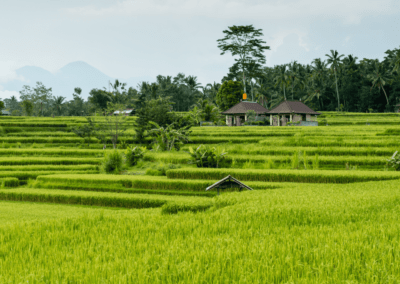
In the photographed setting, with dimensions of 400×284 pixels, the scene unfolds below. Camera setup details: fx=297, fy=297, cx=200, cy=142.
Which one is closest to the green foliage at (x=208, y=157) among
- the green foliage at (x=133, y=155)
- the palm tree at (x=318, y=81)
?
the green foliage at (x=133, y=155)

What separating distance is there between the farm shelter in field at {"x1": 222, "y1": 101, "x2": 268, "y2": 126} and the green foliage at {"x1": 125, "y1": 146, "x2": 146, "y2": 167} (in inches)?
926

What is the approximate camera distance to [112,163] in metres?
14.5

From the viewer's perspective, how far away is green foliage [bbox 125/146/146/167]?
15.5m

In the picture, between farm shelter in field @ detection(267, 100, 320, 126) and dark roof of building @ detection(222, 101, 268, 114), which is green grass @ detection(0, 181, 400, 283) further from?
dark roof of building @ detection(222, 101, 268, 114)

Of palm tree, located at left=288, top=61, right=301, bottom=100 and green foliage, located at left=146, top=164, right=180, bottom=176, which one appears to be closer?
green foliage, located at left=146, top=164, right=180, bottom=176

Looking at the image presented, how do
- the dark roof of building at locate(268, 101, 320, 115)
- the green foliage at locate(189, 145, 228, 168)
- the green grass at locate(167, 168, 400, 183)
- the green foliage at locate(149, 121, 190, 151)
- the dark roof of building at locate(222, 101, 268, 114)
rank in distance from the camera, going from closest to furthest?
1. the green grass at locate(167, 168, 400, 183)
2. the green foliage at locate(189, 145, 228, 168)
3. the green foliage at locate(149, 121, 190, 151)
4. the dark roof of building at locate(268, 101, 320, 115)
5. the dark roof of building at locate(222, 101, 268, 114)

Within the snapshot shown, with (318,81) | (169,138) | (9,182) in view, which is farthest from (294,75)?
(9,182)

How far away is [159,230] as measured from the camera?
404 centimetres

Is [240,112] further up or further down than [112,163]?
further up

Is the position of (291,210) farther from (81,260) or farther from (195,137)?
(195,137)

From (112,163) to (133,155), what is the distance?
1438mm

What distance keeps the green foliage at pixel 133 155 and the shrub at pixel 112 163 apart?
0.82m

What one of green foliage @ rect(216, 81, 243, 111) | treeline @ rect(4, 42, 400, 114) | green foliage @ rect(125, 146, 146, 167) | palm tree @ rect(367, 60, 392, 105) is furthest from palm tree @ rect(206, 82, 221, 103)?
green foliage @ rect(125, 146, 146, 167)

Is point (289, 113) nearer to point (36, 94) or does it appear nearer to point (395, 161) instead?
point (395, 161)
